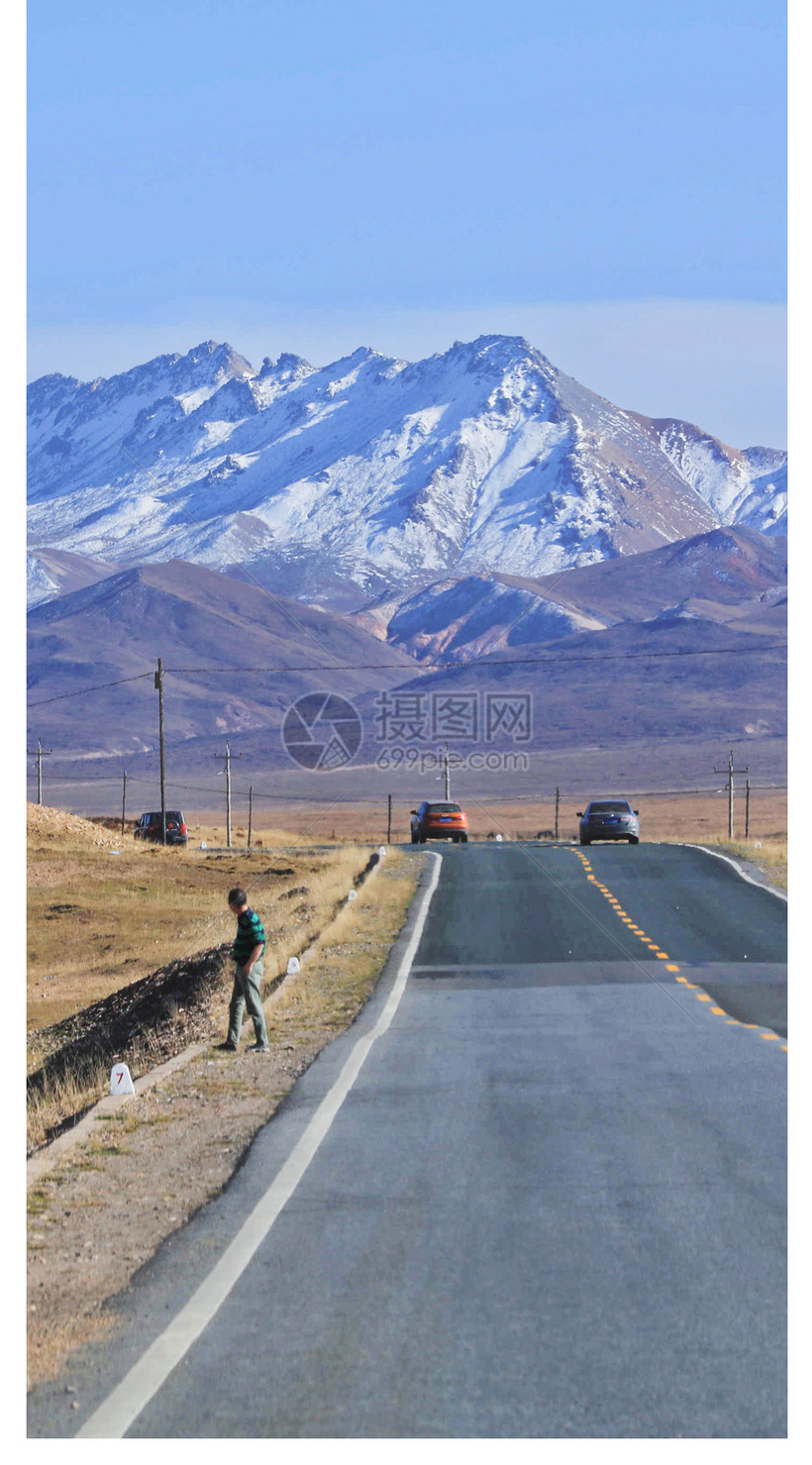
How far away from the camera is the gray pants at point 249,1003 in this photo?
14.5 meters

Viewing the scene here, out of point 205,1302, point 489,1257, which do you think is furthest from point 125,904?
point 205,1302

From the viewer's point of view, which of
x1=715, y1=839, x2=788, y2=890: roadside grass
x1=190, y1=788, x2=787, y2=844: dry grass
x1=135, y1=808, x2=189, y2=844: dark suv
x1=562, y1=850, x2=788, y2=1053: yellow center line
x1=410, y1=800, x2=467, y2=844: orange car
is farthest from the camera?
x1=190, y1=788, x2=787, y2=844: dry grass

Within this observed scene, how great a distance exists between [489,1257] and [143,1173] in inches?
122

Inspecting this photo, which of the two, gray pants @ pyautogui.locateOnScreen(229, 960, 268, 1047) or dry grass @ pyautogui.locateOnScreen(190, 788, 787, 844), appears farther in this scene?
dry grass @ pyautogui.locateOnScreen(190, 788, 787, 844)

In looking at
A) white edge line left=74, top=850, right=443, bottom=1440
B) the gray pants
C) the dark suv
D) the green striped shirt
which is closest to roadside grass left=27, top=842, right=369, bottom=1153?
the gray pants

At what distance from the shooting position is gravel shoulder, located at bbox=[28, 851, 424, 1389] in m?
7.11

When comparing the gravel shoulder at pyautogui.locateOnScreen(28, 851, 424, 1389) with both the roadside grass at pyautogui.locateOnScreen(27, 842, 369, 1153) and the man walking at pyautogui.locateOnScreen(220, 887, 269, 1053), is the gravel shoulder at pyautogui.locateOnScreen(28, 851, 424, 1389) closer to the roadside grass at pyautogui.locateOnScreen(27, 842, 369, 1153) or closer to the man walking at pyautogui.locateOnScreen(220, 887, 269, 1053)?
the man walking at pyautogui.locateOnScreen(220, 887, 269, 1053)

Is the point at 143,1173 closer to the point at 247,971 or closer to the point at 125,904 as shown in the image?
the point at 247,971

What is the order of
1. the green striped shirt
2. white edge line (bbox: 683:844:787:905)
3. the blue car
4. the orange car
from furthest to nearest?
the orange car, the blue car, white edge line (bbox: 683:844:787:905), the green striped shirt

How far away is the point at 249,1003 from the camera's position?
14.5m

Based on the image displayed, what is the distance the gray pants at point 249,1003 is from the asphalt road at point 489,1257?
699 mm

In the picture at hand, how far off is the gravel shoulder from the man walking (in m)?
0.22

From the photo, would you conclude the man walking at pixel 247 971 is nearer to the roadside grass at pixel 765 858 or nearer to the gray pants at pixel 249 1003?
the gray pants at pixel 249 1003
